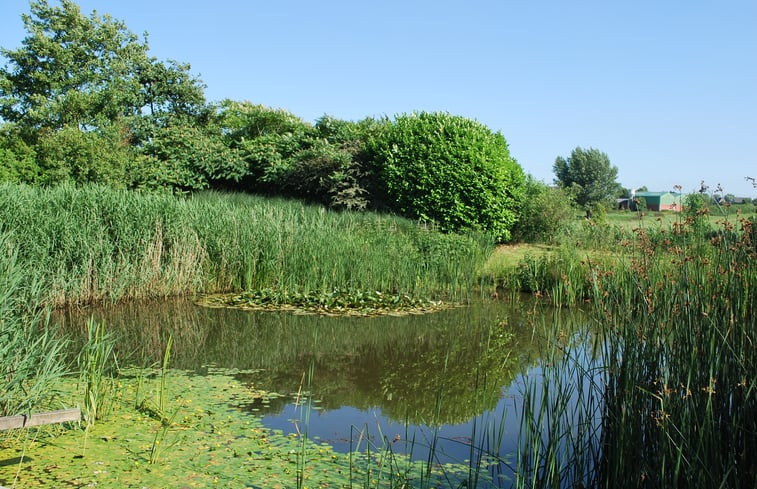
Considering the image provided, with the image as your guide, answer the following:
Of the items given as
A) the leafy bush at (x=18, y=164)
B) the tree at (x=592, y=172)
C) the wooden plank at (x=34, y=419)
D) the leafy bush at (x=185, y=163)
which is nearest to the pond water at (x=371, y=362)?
the wooden plank at (x=34, y=419)

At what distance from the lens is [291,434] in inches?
182

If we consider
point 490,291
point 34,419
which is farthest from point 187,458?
point 490,291

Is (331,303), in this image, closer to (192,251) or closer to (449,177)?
(192,251)

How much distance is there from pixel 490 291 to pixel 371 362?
4.99 m

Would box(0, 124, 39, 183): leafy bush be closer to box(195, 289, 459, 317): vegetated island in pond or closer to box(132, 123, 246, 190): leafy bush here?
box(132, 123, 246, 190): leafy bush

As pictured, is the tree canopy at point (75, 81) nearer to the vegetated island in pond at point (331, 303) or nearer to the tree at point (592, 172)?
the vegetated island in pond at point (331, 303)

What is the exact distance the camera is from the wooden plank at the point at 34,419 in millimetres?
3555

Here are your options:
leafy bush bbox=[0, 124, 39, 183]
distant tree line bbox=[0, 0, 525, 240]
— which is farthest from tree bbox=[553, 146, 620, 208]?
leafy bush bbox=[0, 124, 39, 183]

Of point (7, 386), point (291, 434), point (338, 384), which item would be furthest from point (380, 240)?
point (7, 386)

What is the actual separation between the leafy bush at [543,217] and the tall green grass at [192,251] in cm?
431

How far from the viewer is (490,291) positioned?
1143 cm

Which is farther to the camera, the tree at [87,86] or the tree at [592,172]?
the tree at [592,172]

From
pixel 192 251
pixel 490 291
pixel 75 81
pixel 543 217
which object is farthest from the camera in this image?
pixel 75 81

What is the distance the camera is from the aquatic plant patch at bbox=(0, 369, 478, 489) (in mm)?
3754
